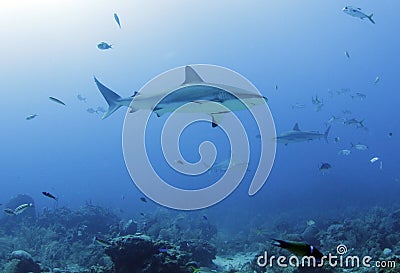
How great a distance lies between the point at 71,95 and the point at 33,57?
105ft

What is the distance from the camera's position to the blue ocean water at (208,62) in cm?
8206

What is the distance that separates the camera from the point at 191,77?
6.66m

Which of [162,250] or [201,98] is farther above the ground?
[201,98]

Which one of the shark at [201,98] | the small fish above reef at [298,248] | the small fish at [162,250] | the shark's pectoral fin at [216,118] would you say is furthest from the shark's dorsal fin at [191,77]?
the small fish above reef at [298,248]

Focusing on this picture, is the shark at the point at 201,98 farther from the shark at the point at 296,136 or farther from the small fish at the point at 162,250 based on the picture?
the shark at the point at 296,136

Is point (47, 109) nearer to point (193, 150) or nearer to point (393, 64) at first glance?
point (193, 150)

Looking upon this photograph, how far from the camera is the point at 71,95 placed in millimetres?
142625

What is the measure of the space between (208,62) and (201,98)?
10492 centimetres

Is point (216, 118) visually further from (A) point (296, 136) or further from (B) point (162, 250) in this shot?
(A) point (296, 136)

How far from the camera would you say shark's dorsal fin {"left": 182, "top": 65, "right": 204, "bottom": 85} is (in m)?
6.54

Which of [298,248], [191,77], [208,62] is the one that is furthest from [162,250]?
[208,62]

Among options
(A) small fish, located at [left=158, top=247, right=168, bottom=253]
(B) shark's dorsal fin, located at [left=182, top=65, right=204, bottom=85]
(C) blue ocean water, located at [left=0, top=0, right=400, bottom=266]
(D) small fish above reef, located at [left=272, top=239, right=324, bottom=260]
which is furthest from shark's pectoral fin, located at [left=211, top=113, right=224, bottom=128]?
(C) blue ocean water, located at [left=0, top=0, right=400, bottom=266]

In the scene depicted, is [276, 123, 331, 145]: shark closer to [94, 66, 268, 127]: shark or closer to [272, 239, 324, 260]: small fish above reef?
[94, 66, 268, 127]: shark

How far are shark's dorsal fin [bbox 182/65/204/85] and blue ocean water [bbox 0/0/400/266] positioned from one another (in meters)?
39.8
